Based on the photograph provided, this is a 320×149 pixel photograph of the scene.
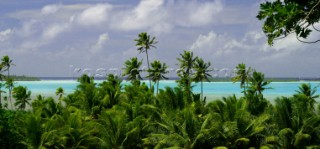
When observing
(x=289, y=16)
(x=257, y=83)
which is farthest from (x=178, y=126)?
(x=257, y=83)

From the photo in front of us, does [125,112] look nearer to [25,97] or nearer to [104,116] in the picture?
[104,116]

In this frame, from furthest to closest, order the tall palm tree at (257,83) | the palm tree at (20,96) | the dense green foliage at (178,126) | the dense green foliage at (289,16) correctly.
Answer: the palm tree at (20,96)
the tall palm tree at (257,83)
the dense green foliage at (178,126)
the dense green foliage at (289,16)

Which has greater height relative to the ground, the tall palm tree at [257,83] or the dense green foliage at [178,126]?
the tall palm tree at [257,83]

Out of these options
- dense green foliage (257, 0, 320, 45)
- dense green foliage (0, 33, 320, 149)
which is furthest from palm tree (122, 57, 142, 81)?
dense green foliage (257, 0, 320, 45)

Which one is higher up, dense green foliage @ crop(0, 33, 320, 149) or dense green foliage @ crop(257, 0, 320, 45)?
dense green foliage @ crop(257, 0, 320, 45)

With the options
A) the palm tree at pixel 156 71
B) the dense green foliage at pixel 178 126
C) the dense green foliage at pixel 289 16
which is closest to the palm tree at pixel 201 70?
the palm tree at pixel 156 71

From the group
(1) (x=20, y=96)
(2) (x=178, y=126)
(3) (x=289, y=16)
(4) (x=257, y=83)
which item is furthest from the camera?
(1) (x=20, y=96)

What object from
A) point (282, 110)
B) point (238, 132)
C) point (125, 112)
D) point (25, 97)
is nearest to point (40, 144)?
point (125, 112)

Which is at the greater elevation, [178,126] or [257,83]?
[257,83]

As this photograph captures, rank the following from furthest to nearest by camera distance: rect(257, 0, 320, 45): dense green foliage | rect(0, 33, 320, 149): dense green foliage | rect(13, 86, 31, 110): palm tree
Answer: rect(13, 86, 31, 110): palm tree → rect(0, 33, 320, 149): dense green foliage → rect(257, 0, 320, 45): dense green foliage

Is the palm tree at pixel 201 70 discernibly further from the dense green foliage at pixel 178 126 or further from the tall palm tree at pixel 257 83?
the dense green foliage at pixel 178 126

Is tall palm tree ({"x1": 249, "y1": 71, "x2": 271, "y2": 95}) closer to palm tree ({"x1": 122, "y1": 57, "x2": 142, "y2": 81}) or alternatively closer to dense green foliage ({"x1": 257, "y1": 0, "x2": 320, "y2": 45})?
palm tree ({"x1": 122, "y1": 57, "x2": 142, "y2": 81})

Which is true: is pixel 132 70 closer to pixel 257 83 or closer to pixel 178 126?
pixel 257 83

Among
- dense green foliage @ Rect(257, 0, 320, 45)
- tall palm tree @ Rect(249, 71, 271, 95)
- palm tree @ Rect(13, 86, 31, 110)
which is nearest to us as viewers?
dense green foliage @ Rect(257, 0, 320, 45)
